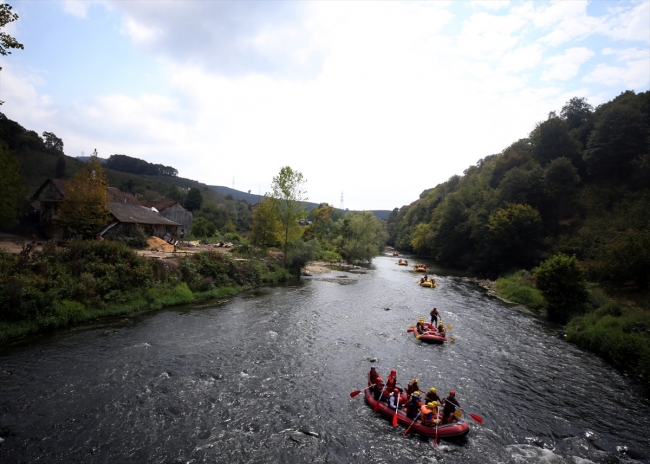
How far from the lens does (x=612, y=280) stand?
30406 millimetres

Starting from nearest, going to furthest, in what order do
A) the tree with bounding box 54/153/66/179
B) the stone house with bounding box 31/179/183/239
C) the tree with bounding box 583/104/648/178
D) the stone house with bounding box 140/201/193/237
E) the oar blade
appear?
the oar blade → the stone house with bounding box 31/179/183/239 → the tree with bounding box 583/104/648/178 → the stone house with bounding box 140/201/193/237 → the tree with bounding box 54/153/66/179

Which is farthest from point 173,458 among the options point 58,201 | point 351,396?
point 58,201

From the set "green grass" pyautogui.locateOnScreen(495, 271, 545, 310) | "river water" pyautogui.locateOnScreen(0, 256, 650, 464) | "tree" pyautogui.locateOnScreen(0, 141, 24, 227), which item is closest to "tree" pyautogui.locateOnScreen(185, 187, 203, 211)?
"tree" pyautogui.locateOnScreen(0, 141, 24, 227)

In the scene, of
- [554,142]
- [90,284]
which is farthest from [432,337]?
[554,142]

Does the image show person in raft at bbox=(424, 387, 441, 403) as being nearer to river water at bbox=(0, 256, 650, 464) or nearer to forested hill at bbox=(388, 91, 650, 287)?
river water at bbox=(0, 256, 650, 464)

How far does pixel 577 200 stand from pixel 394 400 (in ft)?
161

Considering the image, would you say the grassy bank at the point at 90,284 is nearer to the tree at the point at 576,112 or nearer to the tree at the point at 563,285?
the tree at the point at 563,285

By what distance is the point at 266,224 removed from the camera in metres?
46.6

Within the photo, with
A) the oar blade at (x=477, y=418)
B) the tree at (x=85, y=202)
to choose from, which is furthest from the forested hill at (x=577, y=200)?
the tree at (x=85, y=202)

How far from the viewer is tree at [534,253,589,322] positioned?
25969 millimetres

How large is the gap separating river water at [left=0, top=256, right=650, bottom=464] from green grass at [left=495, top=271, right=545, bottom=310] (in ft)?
26.1

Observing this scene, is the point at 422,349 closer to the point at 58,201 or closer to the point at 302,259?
the point at 302,259

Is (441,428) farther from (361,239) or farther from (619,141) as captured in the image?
(361,239)

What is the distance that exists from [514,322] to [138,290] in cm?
2886
